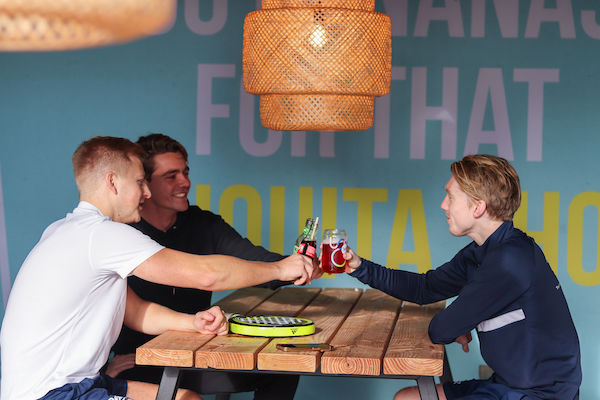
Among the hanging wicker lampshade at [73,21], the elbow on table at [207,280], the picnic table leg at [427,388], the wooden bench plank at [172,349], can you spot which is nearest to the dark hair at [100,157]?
the elbow on table at [207,280]

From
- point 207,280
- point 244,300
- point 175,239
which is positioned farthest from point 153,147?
point 207,280

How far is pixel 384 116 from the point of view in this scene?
13.6 ft

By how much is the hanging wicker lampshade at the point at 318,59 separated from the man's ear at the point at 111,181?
554 millimetres

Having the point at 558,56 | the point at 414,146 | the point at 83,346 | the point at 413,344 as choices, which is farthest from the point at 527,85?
the point at 83,346

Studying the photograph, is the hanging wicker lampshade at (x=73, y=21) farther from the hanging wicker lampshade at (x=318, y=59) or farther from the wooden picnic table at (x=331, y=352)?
the hanging wicker lampshade at (x=318, y=59)

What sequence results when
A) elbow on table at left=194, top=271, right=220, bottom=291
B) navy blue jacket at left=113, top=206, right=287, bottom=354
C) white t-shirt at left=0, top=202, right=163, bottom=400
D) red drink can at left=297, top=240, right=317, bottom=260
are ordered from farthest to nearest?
navy blue jacket at left=113, top=206, right=287, bottom=354 → red drink can at left=297, top=240, right=317, bottom=260 → elbow on table at left=194, top=271, right=220, bottom=291 → white t-shirt at left=0, top=202, right=163, bottom=400

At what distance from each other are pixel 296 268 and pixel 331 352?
491mm

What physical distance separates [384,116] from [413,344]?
2.08 meters

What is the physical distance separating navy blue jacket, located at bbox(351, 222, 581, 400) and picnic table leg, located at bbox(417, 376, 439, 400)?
0.25 meters

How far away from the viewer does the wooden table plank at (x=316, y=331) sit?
2.05 metres

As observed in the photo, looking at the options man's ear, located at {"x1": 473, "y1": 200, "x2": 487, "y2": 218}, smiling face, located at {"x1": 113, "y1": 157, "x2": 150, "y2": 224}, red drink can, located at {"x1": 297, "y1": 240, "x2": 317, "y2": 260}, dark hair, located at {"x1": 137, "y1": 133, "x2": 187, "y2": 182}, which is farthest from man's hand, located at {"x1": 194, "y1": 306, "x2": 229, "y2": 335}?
dark hair, located at {"x1": 137, "y1": 133, "x2": 187, "y2": 182}

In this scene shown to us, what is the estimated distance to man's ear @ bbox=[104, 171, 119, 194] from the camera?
237 centimetres

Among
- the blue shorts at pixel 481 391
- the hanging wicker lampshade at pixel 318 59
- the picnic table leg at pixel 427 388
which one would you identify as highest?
the hanging wicker lampshade at pixel 318 59

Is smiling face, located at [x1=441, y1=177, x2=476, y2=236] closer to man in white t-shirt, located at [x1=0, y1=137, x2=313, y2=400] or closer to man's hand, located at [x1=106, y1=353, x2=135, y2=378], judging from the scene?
man in white t-shirt, located at [x1=0, y1=137, x2=313, y2=400]
